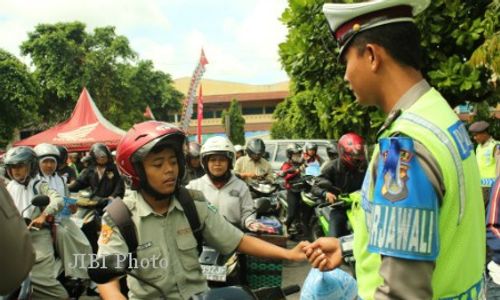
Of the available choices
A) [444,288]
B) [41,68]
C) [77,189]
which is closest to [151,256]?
[444,288]

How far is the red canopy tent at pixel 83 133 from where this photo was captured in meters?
18.3

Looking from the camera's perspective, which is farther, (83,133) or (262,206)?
(83,133)

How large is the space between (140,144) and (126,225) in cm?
39

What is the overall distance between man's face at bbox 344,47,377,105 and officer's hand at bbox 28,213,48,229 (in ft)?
12.7

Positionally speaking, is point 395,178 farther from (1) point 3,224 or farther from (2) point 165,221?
(2) point 165,221

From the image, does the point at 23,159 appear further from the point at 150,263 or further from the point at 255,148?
the point at 255,148

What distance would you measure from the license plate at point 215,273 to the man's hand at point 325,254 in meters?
1.42

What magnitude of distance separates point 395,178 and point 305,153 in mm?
9034

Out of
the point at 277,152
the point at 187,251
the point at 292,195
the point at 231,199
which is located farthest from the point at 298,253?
the point at 277,152

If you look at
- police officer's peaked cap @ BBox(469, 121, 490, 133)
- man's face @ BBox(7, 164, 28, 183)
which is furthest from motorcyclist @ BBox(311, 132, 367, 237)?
man's face @ BBox(7, 164, 28, 183)

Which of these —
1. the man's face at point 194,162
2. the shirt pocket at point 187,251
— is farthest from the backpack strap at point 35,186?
the man's face at point 194,162

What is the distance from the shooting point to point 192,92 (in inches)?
767

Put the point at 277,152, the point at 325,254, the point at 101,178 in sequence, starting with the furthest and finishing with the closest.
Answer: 1. the point at 277,152
2. the point at 101,178
3. the point at 325,254

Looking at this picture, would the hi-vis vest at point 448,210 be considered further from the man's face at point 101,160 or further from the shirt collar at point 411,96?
the man's face at point 101,160
